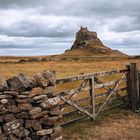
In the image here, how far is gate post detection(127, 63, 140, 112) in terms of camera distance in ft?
51.8

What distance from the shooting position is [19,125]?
397 inches

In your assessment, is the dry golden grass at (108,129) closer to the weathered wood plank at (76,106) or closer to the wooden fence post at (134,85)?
the weathered wood plank at (76,106)

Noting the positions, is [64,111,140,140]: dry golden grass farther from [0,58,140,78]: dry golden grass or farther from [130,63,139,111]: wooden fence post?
[0,58,140,78]: dry golden grass

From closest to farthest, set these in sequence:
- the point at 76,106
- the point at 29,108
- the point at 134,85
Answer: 1. the point at 29,108
2. the point at 76,106
3. the point at 134,85

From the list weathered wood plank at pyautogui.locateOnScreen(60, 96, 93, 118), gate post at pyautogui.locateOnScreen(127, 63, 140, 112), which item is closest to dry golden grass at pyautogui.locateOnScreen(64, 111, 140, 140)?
weathered wood plank at pyautogui.locateOnScreen(60, 96, 93, 118)

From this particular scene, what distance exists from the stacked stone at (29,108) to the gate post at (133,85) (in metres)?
5.83

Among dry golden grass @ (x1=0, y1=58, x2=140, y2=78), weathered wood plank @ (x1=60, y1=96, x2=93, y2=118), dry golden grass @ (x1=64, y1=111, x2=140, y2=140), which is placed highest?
weathered wood plank @ (x1=60, y1=96, x2=93, y2=118)

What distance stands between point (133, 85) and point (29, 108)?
6.92 meters

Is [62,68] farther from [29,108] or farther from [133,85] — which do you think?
[29,108]

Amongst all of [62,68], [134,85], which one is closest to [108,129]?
[134,85]

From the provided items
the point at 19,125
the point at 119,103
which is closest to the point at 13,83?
the point at 19,125

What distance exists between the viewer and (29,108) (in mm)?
10062

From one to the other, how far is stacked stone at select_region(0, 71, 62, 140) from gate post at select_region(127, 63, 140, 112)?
19.1ft

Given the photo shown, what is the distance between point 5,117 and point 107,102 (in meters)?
6.44
